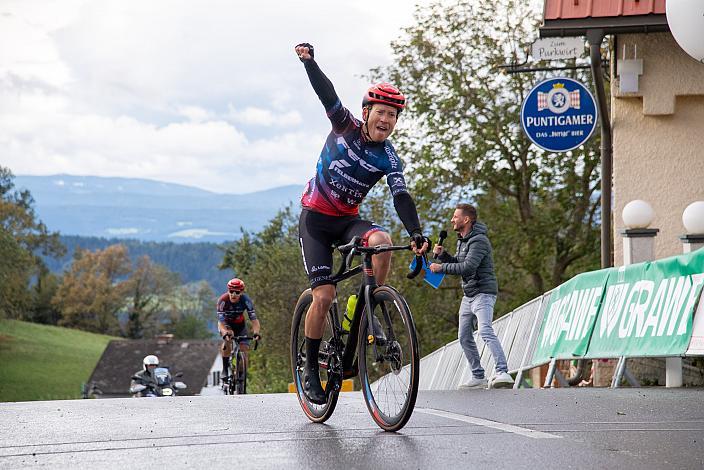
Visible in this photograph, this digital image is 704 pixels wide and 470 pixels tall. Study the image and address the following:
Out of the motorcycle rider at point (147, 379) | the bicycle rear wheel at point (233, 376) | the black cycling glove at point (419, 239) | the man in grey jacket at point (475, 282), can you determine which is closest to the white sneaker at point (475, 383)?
the man in grey jacket at point (475, 282)

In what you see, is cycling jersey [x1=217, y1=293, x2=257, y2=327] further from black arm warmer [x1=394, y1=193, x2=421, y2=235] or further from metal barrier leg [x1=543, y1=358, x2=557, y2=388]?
black arm warmer [x1=394, y1=193, x2=421, y2=235]

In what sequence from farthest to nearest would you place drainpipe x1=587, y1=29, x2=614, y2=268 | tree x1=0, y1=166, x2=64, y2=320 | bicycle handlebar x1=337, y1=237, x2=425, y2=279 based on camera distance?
tree x1=0, y1=166, x2=64, y2=320 → drainpipe x1=587, y1=29, x2=614, y2=268 → bicycle handlebar x1=337, y1=237, x2=425, y2=279

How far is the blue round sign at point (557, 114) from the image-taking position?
20641 mm

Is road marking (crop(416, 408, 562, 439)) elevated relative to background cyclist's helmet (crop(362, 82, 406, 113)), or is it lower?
lower

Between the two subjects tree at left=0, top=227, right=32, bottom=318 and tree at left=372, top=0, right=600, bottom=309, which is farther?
tree at left=0, top=227, right=32, bottom=318

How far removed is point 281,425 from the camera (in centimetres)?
Result: 804

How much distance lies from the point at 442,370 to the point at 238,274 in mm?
65293

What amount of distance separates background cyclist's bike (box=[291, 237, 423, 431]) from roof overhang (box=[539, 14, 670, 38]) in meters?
12.0

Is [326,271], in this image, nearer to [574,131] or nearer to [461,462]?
[461,462]

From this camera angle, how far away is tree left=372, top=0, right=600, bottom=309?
38531 mm

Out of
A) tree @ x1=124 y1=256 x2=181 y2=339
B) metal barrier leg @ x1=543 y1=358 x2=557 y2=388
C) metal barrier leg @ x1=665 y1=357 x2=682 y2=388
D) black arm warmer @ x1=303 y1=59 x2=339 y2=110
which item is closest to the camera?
black arm warmer @ x1=303 y1=59 x2=339 y2=110

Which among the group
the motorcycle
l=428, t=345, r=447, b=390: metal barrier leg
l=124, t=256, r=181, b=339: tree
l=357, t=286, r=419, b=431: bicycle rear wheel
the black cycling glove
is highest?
the black cycling glove

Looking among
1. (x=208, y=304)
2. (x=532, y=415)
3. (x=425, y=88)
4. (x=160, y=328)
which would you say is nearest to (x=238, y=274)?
(x=425, y=88)

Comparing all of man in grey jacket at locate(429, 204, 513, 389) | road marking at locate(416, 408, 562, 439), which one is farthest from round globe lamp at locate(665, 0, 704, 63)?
road marking at locate(416, 408, 562, 439)
